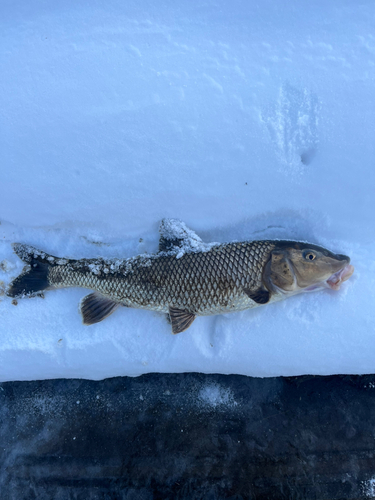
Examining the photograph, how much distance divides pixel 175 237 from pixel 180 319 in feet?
1.93

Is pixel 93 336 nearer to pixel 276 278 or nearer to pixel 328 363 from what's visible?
pixel 276 278

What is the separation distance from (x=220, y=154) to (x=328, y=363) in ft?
5.90

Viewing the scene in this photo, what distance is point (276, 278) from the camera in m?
1.88

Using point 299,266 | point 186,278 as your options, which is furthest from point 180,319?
point 299,266

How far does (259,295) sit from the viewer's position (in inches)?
74.0

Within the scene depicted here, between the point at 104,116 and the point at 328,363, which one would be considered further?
the point at 328,363

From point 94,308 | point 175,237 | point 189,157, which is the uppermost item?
point 189,157

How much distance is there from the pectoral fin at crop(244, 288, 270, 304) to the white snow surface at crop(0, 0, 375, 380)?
0.93ft

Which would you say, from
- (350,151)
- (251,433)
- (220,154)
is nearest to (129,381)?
(251,433)

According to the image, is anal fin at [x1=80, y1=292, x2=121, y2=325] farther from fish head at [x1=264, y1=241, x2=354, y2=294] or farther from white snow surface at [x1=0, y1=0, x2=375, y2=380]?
fish head at [x1=264, y1=241, x2=354, y2=294]

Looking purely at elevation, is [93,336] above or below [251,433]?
above

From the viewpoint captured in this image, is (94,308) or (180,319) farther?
(94,308)

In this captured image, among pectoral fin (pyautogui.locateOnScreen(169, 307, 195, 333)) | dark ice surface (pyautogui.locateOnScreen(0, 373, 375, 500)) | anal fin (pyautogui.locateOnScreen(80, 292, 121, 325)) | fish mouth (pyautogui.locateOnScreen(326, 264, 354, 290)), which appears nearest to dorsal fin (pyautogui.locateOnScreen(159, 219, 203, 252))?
pectoral fin (pyautogui.locateOnScreen(169, 307, 195, 333))

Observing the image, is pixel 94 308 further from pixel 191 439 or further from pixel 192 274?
pixel 191 439
